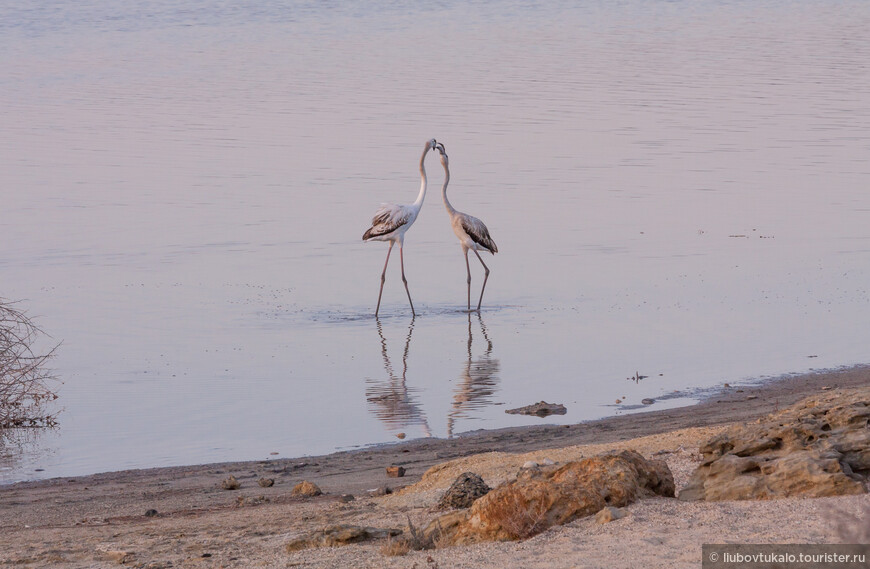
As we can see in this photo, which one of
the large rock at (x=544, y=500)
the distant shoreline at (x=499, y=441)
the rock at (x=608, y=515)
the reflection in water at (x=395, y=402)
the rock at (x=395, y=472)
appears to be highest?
the reflection in water at (x=395, y=402)

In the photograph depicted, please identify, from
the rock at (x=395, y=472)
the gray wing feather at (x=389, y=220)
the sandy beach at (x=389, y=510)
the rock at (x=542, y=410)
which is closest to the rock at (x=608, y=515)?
the sandy beach at (x=389, y=510)

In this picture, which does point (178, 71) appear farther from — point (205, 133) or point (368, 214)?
point (368, 214)

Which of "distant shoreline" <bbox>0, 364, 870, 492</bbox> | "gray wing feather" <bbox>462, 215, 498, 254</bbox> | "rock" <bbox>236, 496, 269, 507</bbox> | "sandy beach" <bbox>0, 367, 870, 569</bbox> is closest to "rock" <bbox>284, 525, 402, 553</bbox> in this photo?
"sandy beach" <bbox>0, 367, 870, 569</bbox>

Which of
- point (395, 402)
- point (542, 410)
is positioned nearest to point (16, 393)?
point (395, 402)

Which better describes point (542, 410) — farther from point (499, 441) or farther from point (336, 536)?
point (336, 536)

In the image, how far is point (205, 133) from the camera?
3416cm

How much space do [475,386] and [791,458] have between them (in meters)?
6.94

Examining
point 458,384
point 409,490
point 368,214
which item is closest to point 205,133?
point 368,214

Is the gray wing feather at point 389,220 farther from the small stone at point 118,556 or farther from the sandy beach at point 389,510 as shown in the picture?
the small stone at point 118,556

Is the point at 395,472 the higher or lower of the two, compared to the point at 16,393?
lower

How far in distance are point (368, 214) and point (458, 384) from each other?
968cm

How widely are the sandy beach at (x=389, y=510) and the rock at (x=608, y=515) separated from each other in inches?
1.4

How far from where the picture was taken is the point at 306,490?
32.0ft

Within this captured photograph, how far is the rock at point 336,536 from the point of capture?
7.58m
